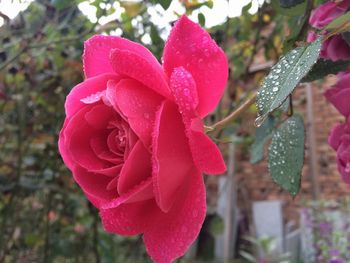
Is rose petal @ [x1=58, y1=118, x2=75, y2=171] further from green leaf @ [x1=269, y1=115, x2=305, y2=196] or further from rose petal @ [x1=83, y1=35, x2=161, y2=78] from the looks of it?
green leaf @ [x1=269, y1=115, x2=305, y2=196]

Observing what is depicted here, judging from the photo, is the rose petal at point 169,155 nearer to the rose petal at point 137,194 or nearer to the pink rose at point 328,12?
the rose petal at point 137,194

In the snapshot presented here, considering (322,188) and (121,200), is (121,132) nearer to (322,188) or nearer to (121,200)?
(121,200)

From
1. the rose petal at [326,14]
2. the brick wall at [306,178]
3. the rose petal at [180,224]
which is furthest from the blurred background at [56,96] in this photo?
the brick wall at [306,178]

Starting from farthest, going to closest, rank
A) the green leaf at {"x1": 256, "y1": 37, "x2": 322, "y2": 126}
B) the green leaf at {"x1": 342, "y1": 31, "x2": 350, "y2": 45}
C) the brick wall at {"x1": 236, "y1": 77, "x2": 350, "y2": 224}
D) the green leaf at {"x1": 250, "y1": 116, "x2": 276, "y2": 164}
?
the brick wall at {"x1": 236, "y1": 77, "x2": 350, "y2": 224}
the green leaf at {"x1": 250, "y1": 116, "x2": 276, "y2": 164}
the green leaf at {"x1": 342, "y1": 31, "x2": 350, "y2": 45}
the green leaf at {"x1": 256, "y1": 37, "x2": 322, "y2": 126}

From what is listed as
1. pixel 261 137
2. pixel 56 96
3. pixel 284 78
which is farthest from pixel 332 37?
pixel 56 96

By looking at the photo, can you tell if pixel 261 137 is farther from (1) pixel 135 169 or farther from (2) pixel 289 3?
(1) pixel 135 169

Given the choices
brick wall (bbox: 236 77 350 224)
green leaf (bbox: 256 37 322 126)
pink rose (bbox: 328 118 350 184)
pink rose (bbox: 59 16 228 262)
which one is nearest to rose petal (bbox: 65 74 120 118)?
pink rose (bbox: 59 16 228 262)
